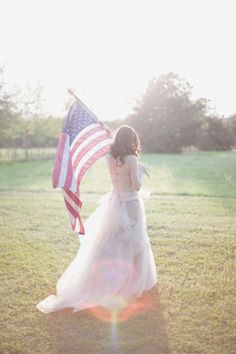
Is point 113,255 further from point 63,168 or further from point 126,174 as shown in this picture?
point 63,168

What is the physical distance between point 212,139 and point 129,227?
167 feet

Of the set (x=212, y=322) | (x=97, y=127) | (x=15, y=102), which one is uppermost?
(x=15, y=102)

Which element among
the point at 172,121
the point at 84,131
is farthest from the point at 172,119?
the point at 84,131

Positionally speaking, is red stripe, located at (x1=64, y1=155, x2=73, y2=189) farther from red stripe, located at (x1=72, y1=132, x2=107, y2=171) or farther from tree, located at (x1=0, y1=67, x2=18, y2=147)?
tree, located at (x1=0, y1=67, x2=18, y2=147)

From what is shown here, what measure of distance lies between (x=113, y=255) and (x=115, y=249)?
0.31 feet

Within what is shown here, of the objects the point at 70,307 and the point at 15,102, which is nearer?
the point at 70,307

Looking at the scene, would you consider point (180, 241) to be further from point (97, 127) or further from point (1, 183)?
point (1, 183)

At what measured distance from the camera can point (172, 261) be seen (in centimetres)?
802

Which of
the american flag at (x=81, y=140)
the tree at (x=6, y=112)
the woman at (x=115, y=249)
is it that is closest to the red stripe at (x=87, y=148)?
the american flag at (x=81, y=140)

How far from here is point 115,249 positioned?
6.13 metres

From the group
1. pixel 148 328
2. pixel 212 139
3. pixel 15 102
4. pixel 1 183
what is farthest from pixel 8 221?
pixel 212 139

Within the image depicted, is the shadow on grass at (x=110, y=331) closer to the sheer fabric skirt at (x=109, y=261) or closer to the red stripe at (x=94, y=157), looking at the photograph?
the sheer fabric skirt at (x=109, y=261)

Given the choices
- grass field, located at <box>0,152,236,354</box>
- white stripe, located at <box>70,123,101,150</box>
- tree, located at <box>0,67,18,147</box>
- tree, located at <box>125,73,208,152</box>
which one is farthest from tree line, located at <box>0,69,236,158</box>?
white stripe, located at <box>70,123,101,150</box>

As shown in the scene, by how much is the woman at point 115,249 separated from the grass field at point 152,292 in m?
0.27
